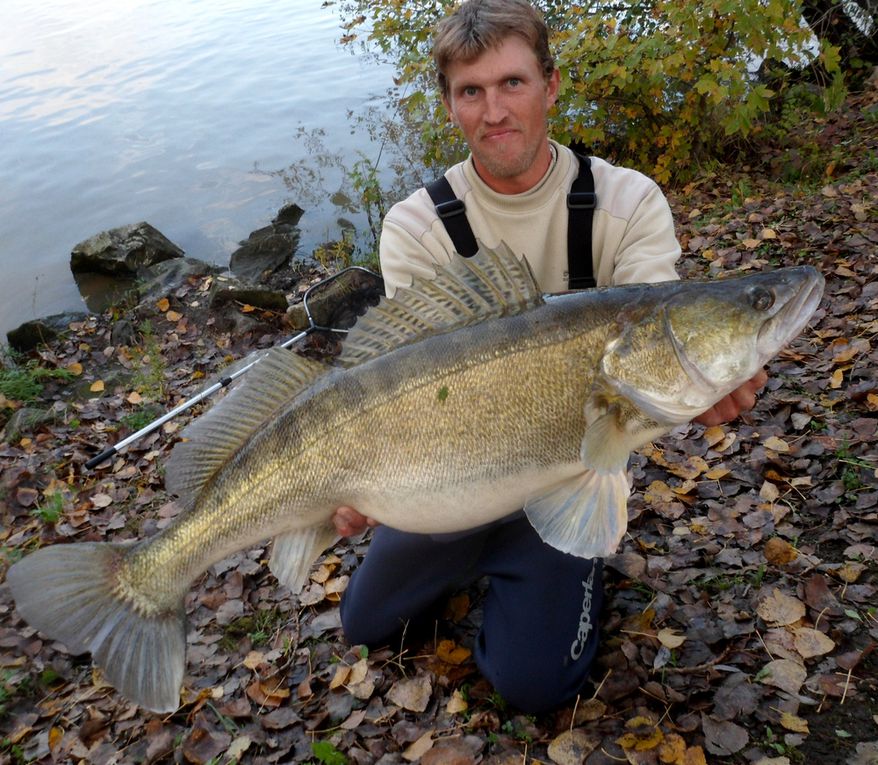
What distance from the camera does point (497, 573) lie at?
2.71 metres

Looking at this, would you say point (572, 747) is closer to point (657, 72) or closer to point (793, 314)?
point (793, 314)

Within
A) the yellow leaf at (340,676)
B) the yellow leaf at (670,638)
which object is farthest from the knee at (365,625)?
the yellow leaf at (670,638)

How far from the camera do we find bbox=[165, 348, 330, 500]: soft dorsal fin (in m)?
2.39

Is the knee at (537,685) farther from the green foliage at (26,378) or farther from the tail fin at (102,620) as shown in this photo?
the green foliage at (26,378)

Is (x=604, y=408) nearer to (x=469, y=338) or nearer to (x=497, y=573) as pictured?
(x=469, y=338)

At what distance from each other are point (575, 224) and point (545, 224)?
0.47 feet

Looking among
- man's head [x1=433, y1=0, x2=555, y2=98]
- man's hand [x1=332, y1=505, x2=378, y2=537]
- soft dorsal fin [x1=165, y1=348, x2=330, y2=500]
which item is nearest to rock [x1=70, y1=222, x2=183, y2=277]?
man's head [x1=433, y1=0, x2=555, y2=98]

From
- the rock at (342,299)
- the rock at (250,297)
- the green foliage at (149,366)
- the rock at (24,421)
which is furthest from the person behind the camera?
the rock at (250,297)

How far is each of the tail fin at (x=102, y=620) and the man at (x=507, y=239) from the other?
71cm

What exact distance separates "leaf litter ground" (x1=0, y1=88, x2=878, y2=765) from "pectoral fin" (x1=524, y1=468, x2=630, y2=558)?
2.11 feet

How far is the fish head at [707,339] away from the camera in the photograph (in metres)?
2.04

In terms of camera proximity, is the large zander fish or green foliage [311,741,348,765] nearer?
the large zander fish

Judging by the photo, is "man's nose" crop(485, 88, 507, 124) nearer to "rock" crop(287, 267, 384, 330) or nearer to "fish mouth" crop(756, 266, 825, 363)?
"fish mouth" crop(756, 266, 825, 363)

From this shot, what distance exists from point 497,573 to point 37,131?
14.8 meters
